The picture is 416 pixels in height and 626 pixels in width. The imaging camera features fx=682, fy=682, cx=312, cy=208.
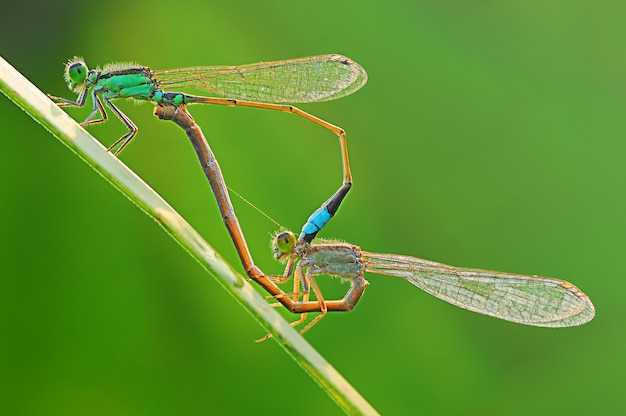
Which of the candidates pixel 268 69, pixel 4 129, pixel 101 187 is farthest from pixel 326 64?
pixel 4 129

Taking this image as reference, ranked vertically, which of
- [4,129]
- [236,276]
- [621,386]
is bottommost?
[621,386]

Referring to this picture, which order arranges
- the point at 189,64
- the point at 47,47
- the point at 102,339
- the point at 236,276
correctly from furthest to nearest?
the point at 189,64
the point at 47,47
the point at 102,339
the point at 236,276

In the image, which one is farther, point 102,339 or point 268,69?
point 268,69

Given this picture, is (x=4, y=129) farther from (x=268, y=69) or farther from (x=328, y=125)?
(x=328, y=125)

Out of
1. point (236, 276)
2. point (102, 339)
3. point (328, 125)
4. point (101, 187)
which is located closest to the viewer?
point (236, 276)

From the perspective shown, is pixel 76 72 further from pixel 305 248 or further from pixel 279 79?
pixel 305 248

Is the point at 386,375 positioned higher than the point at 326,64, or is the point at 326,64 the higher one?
the point at 326,64
